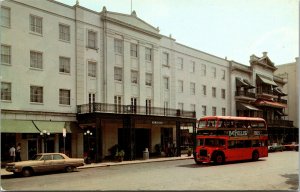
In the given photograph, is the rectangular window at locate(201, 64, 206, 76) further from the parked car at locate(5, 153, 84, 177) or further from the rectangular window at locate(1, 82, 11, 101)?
the parked car at locate(5, 153, 84, 177)

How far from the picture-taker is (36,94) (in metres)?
30.1

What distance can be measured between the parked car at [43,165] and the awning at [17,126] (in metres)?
4.92

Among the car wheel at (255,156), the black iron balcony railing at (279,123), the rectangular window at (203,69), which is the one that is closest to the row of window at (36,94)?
the car wheel at (255,156)

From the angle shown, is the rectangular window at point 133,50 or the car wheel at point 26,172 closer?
the car wheel at point 26,172

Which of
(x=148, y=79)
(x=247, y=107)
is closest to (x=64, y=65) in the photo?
(x=148, y=79)

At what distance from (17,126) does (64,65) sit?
24.0ft

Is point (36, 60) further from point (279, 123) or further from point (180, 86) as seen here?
point (279, 123)

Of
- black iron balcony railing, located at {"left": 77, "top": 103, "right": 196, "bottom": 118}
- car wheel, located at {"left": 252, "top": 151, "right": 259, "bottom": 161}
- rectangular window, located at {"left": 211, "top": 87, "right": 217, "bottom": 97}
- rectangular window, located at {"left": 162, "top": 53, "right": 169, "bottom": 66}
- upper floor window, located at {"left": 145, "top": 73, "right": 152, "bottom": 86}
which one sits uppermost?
rectangular window, located at {"left": 162, "top": 53, "right": 169, "bottom": 66}

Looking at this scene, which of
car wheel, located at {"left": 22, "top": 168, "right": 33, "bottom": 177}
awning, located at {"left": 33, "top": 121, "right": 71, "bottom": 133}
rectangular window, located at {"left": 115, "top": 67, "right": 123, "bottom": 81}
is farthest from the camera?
rectangular window, located at {"left": 115, "top": 67, "right": 123, "bottom": 81}

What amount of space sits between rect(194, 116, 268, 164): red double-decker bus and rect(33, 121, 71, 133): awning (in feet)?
36.5

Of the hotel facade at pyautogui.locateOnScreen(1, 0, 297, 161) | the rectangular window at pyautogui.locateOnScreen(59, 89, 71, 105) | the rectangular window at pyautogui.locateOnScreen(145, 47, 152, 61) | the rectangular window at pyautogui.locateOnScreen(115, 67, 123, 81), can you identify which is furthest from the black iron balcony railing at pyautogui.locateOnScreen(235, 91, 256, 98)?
the rectangular window at pyautogui.locateOnScreen(59, 89, 71, 105)

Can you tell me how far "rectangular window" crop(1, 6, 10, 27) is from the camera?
91.2 feet

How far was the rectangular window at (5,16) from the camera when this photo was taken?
2781cm

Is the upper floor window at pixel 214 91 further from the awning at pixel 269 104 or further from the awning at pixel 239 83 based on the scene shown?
the awning at pixel 269 104
